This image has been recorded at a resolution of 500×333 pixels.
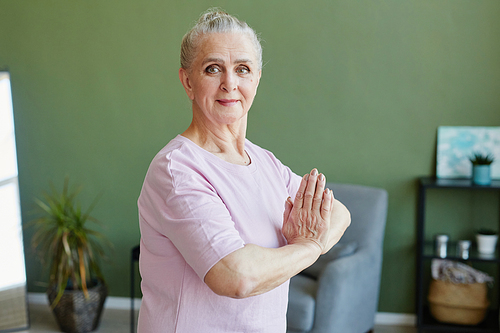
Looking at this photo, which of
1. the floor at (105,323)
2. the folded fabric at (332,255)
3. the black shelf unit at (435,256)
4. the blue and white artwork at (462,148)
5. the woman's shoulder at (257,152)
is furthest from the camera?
the floor at (105,323)

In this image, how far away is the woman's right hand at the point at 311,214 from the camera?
115 centimetres

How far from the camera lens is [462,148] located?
3178mm

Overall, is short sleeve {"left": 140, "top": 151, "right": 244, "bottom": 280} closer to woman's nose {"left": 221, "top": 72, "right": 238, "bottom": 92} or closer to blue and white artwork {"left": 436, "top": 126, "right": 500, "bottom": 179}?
woman's nose {"left": 221, "top": 72, "right": 238, "bottom": 92}

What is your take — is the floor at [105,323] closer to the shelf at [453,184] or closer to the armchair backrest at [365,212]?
the armchair backrest at [365,212]

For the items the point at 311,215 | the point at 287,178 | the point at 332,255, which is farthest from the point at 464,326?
the point at 311,215

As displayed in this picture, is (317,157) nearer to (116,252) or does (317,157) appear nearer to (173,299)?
(116,252)

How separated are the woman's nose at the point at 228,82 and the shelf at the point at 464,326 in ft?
8.29

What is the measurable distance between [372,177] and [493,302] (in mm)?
1181

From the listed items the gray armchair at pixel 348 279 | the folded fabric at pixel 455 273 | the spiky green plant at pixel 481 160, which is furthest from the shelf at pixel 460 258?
the spiky green plant at pixel 481 160

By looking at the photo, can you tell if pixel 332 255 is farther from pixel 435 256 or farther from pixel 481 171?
pixel 481 171

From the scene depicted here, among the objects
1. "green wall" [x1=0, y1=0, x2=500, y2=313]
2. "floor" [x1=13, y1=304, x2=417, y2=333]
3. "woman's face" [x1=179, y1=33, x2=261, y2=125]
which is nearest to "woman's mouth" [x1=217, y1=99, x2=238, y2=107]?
"woman's face" [x1=179, y1=33, x2=261, y2=125]

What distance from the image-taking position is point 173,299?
106 cm

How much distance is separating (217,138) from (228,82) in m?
0.16

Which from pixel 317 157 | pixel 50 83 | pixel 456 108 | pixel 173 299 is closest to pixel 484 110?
pixel 456 108
